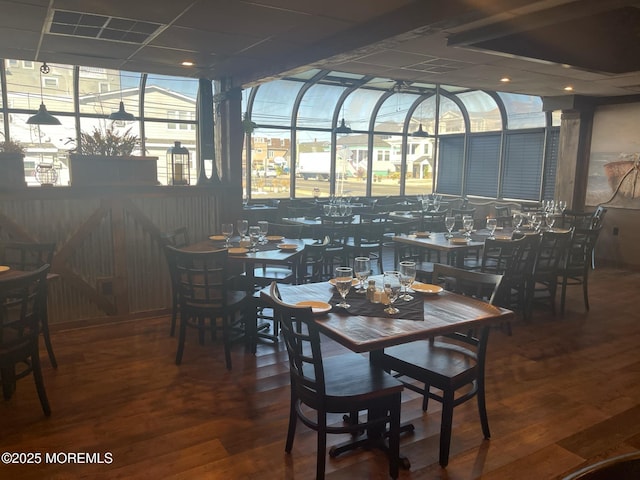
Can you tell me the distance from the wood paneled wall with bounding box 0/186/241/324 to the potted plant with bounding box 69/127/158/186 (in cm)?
12

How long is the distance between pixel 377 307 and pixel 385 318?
178 mm

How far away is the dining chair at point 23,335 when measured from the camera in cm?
284

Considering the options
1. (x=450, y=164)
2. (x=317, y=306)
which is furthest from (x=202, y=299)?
(x=450, y=164)

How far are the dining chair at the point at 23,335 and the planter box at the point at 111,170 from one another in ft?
6.16

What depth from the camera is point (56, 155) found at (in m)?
7.98

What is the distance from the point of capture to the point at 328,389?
94.3 inches

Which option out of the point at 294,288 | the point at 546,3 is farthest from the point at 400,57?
the point at 294,288

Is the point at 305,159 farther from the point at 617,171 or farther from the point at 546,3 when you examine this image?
the point at 546,3

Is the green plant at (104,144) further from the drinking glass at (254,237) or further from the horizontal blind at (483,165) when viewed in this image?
the horizontal blind at (483,165)

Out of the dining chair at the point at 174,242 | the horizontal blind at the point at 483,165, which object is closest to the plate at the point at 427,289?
the dining chair at the point at 174,242

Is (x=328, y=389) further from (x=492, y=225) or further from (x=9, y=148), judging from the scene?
(x=492, y=225)

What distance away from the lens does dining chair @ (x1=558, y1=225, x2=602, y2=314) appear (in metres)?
5.37

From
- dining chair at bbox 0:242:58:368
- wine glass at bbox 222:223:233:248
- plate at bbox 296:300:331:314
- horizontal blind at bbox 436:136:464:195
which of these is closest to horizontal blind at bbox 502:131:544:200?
horizontal blind at bbox 436:136:464:195

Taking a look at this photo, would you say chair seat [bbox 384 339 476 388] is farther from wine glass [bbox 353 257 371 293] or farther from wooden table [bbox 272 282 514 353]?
wine glass [bbox 353 257 371 293]
